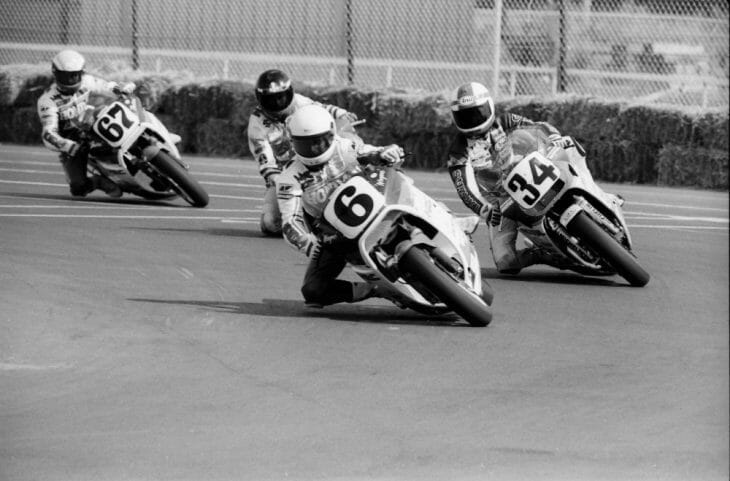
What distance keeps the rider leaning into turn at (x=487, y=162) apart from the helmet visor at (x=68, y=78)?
Result: 567cm

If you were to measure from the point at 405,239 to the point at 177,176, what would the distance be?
6.15m

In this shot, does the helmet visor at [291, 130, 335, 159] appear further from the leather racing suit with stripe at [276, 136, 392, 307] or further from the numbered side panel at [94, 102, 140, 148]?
the numbered side panel at [94, 102, 140, 148]

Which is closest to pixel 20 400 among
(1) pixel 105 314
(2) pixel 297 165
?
(1) pixel 105 314

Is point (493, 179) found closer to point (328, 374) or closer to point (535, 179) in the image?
point (535, 179)

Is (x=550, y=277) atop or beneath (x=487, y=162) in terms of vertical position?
beneath

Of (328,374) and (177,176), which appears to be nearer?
(328,374)

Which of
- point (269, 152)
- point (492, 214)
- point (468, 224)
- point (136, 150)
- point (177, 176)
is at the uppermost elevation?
point (468, 224)

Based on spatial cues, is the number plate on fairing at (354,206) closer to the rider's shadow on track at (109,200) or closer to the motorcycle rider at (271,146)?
the motorcycle rider at (271,146)

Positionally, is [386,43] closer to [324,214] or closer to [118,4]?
[118,4]

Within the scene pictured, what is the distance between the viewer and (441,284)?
8.35 meters

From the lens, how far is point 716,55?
19.4m

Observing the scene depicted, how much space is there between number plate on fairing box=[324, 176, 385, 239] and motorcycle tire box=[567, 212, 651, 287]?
202cm

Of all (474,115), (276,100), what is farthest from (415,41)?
(474,115)

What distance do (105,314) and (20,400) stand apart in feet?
7.35
